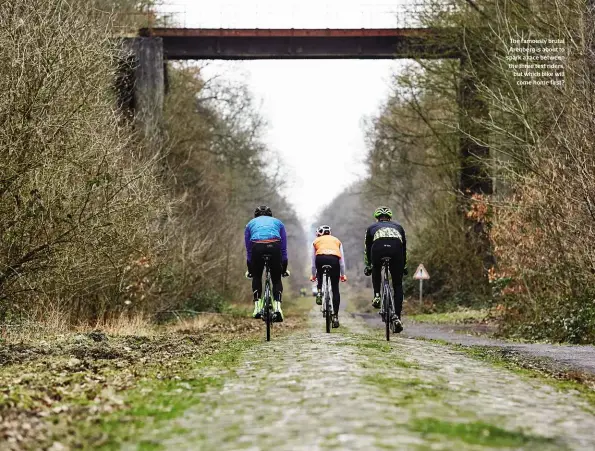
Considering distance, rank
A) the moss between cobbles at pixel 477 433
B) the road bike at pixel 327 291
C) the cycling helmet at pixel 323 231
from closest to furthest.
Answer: the moss between cobbles at pixel 477 433
the road bike at pixel 327 291
the cycling helmet at pixel 323 231

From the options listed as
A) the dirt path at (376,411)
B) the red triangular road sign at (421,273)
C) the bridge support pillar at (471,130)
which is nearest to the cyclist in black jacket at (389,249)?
the dirt path at (376,411)

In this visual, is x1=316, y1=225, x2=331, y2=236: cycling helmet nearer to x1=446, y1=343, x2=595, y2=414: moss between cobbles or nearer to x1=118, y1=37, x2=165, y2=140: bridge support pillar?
x1=446, y1=343, x2=595, y2=414: moss between cobbles

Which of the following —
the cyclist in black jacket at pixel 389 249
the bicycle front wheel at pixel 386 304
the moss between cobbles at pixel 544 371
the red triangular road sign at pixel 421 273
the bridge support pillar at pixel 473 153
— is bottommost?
the moss between cobbles at pixel 544 371

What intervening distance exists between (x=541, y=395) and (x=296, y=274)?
103695 mm

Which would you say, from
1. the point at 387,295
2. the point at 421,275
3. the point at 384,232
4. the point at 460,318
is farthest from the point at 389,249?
the point at 421,275

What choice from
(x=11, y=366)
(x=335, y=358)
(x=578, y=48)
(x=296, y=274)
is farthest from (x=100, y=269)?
(x=296, y=274)

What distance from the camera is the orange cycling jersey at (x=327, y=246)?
15.6 m

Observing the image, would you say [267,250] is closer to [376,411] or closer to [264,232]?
[264,232]

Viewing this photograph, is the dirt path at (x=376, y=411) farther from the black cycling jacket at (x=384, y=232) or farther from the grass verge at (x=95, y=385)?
the black cycling jacket at (x=384, y=232)

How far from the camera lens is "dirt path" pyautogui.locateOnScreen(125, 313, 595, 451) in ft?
17.8

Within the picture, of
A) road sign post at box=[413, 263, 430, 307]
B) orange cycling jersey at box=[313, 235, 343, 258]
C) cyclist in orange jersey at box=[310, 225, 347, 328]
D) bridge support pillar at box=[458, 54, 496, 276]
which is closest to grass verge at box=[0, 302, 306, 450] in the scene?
cyclist in orange jersey at box=[310, 225, 347, 328]

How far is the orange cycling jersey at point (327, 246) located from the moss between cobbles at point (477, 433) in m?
9.65

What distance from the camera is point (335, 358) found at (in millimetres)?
9961

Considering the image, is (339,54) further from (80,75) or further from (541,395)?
(541,395)
